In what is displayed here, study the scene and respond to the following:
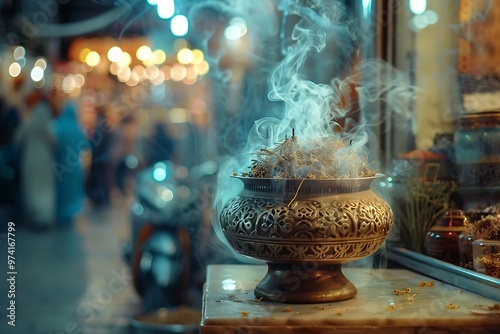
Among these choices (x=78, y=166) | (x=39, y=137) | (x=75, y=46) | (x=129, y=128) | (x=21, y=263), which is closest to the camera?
(x=21, y=263)

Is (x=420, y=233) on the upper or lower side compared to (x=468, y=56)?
lower

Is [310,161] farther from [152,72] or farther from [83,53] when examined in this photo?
[83,53]

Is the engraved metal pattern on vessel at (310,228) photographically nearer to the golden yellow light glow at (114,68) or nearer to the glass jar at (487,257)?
the glass jar at (487,257)

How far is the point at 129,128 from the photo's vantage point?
1031cm

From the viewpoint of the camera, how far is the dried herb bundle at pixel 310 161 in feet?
7.28

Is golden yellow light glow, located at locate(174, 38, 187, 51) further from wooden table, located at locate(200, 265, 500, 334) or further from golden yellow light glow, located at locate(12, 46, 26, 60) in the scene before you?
wooden table, located at locate(200, 265, 500, 334)

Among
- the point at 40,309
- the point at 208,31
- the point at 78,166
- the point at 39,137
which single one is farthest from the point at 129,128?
the point at 40,309

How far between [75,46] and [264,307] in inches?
428

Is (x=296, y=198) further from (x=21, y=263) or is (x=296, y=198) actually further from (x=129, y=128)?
(x=129, y=128)

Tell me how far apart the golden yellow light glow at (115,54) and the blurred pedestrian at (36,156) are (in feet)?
11.8

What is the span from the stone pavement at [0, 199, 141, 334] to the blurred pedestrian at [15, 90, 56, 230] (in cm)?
44

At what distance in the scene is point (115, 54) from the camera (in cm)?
1180

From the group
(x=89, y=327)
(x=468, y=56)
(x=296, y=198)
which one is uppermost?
(x=468, y=56)

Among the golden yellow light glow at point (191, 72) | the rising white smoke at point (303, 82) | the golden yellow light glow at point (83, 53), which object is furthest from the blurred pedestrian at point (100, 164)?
the rising white smoke at point (303, 82)
